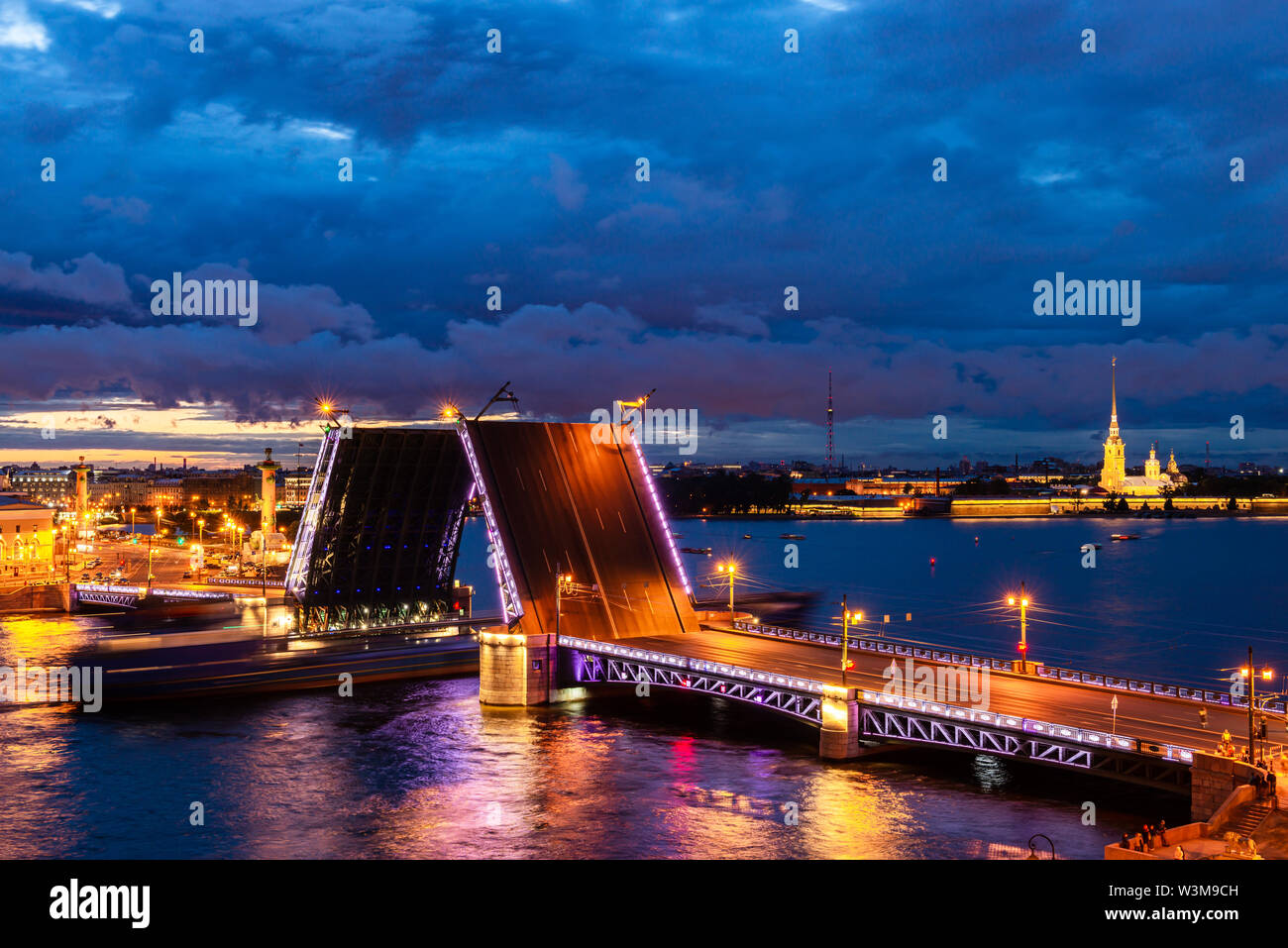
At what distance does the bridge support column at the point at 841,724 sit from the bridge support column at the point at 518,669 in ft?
43.9

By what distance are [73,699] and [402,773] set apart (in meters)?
17.3

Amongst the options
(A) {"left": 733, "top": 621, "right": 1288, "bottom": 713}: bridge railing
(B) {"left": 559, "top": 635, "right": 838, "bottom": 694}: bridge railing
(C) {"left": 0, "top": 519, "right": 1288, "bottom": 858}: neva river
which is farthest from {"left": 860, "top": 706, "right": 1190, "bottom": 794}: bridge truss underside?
(A) {"left": 733, "top": 621, "right": 1288, "bottom": 713}: bridge railing

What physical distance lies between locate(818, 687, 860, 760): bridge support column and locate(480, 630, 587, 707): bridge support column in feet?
43.9

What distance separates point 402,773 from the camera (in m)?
34.5

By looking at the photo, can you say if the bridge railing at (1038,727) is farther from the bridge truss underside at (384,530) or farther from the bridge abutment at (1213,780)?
the bridge truss underside at (384,530)

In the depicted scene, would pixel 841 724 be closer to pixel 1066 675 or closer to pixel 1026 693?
pixel 1026 693

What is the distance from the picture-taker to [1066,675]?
37906 mm

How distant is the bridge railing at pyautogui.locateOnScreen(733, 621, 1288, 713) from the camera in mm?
33250

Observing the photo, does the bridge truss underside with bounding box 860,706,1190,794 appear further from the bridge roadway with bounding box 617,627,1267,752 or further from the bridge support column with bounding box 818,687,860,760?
the bridge roadway with bounding box 617,627,1267,752

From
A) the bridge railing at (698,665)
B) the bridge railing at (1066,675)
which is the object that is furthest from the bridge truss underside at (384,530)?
the bridge railing at (1066,675)

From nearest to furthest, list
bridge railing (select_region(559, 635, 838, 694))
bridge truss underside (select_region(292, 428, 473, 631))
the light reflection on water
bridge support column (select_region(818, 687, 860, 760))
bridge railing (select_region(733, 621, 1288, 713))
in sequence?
the light reflection on water
bridge railing (select_region(733, 621, 1288, 713))
bridge support column (select_region(818, 687, 860, 760))
bridge railing (select_region(559, 635, 838, 694))
bridge truss underside (select_region(292, 428, 473, 631))

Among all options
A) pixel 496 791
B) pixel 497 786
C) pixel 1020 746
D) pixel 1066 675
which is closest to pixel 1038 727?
pixel 1020 746

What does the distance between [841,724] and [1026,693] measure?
5.71 m
